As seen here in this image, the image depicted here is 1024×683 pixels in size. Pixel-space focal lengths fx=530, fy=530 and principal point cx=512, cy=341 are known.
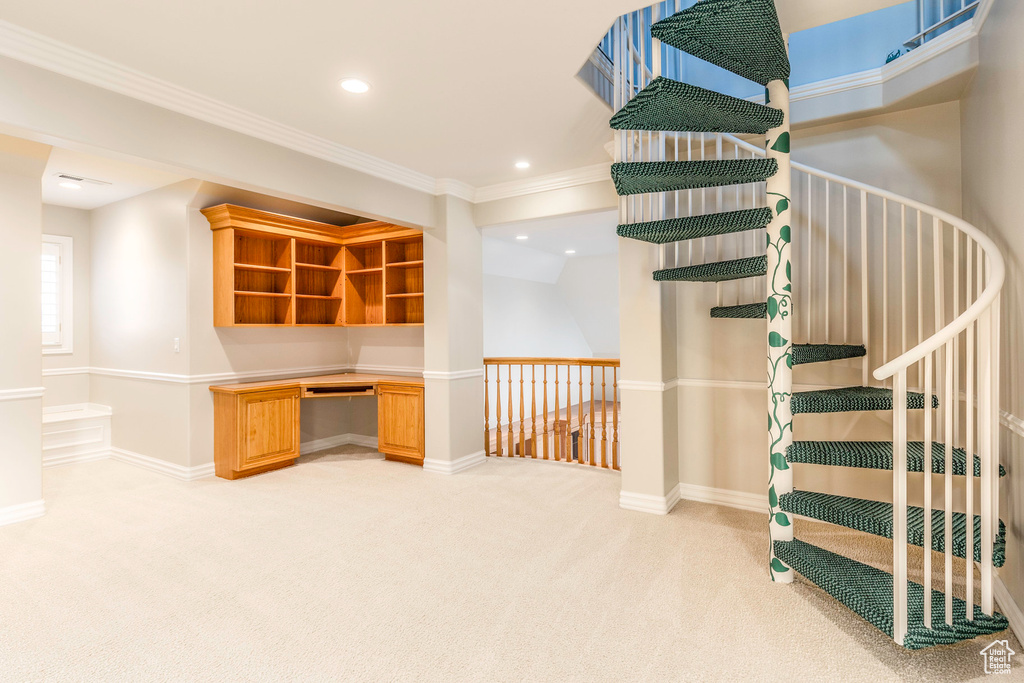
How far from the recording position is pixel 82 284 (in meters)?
5.15

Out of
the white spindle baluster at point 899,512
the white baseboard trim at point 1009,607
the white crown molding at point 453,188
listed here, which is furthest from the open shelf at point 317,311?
the white baseboard trim at point 1009,607

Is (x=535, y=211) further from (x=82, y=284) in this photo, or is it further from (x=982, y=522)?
(x=82, y=284)

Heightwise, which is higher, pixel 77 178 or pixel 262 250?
pixel 77 178

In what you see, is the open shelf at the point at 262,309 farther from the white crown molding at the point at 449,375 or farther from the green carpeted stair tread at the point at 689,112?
the green carpeted stair tread at the point at 689,112

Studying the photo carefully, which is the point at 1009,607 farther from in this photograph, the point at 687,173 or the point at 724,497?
the point at 687,173

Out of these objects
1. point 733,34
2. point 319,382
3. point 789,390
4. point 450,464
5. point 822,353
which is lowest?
point 450,464

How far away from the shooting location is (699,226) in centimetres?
265

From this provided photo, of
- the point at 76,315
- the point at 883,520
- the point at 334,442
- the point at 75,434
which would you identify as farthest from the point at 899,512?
the point at 76,315

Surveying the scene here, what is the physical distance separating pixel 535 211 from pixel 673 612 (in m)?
3.12

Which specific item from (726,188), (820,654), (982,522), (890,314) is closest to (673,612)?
(820,654)

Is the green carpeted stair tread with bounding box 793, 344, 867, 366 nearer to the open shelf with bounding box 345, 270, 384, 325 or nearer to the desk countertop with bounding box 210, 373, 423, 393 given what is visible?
the desk countertop with bounding box 210, 373, 423, 393

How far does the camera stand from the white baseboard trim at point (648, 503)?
11.2 ft

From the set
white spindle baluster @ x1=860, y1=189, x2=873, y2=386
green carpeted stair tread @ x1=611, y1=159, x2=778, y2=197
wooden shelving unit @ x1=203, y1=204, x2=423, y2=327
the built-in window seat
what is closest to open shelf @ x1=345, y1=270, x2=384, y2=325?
wooden shelving unit @ x1=203, y1=204, x2=423, y2=327

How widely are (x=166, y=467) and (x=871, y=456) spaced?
482 centimetres
